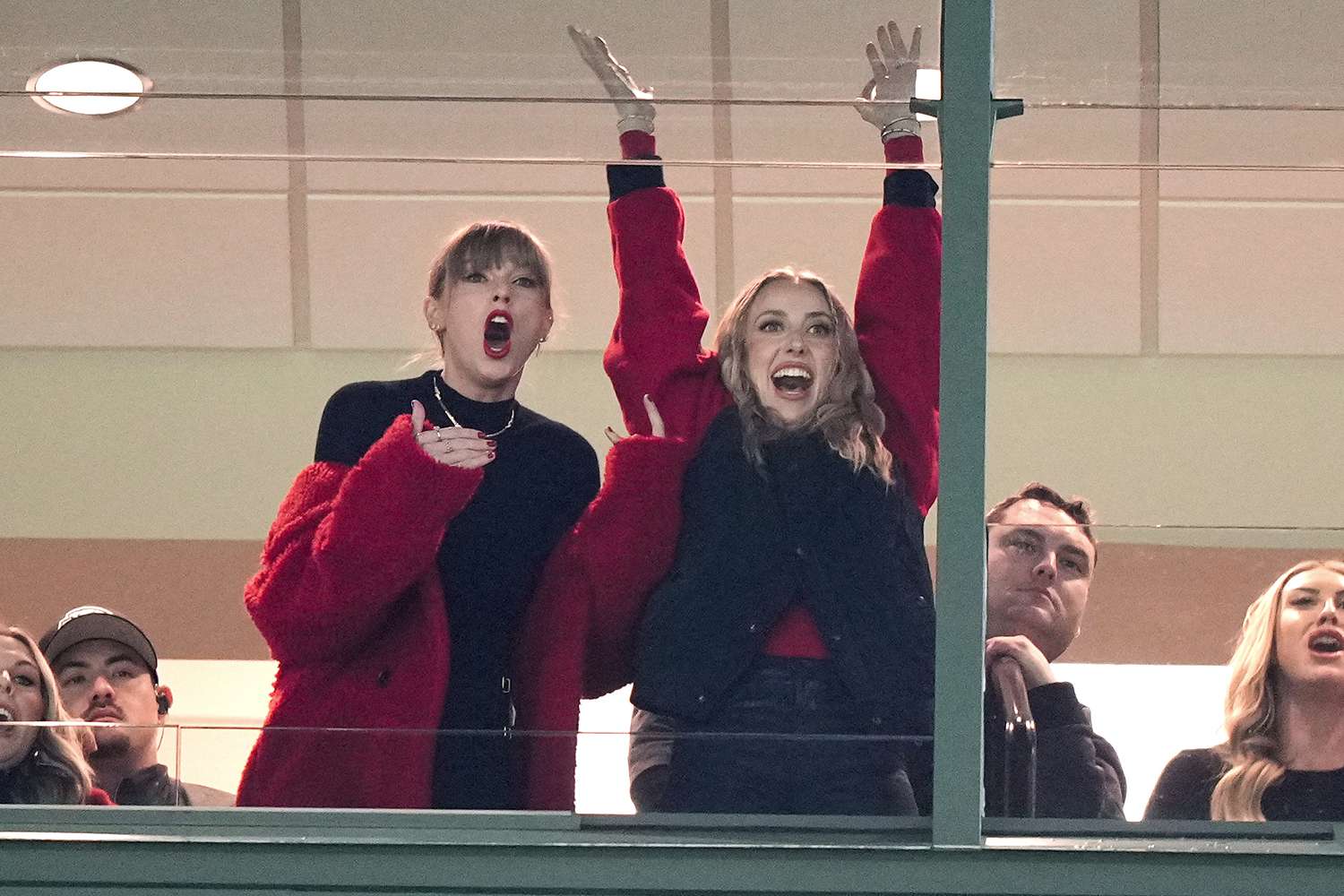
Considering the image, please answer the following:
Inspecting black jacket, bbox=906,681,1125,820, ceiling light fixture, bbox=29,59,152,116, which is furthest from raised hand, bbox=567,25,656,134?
black jacket, bbox=906,681,1125,820

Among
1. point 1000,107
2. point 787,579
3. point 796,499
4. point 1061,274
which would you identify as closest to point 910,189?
point 1061,274

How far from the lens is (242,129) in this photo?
3.37m

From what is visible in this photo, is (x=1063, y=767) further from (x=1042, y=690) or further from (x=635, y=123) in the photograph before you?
(x=635, y=123)

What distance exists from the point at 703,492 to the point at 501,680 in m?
0.41

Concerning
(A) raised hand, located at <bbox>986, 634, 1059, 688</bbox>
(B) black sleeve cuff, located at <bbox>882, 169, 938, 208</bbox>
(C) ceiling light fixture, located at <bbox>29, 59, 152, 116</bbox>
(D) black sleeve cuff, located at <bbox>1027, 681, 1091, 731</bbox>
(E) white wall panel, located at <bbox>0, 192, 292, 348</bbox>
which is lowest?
(D) black sleeve cuff, located at <bbox>1027, 681, 1091, 731</bbox>

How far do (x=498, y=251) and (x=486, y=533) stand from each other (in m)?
0.47

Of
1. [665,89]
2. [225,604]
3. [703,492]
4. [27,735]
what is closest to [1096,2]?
[665,89]

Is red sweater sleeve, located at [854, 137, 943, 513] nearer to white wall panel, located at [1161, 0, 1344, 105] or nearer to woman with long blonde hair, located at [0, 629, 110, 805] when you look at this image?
white wall panel, located at [1161, 0, 1344, 105]

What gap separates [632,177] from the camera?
3.61 metres

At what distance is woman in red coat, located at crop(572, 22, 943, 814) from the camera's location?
317 cm

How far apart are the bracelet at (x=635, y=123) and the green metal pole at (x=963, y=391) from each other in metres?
0.55

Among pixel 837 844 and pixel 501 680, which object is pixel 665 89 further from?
pixel 837 844

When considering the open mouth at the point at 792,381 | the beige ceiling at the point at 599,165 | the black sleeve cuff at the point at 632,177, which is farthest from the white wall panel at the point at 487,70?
the open mouth at the point at 792,381

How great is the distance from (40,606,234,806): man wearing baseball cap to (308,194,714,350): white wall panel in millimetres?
571
